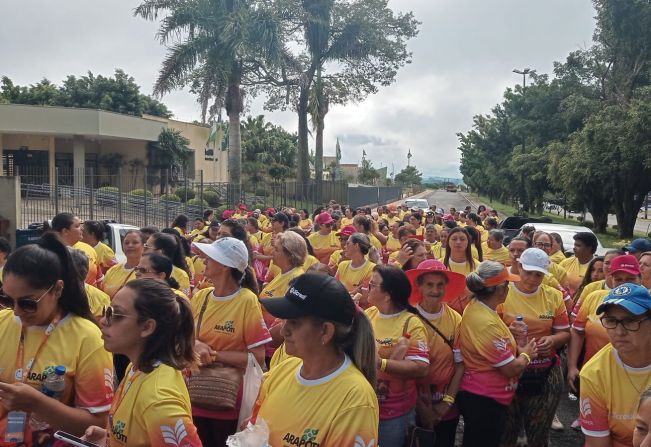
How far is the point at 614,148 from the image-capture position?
26.3m

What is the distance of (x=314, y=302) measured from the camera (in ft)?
8.68

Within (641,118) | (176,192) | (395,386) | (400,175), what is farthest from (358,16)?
(400,175)

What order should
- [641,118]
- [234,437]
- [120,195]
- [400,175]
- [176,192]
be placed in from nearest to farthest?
[234,437]
[120,195]
[641,118]
[176,192]
[400,175]

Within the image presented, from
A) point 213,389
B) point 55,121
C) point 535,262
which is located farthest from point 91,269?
point 55,121

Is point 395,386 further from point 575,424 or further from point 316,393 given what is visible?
point 575,424

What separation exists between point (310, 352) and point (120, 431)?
89 centimetres

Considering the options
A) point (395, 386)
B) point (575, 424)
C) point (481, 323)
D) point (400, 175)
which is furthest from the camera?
point (400, 175)

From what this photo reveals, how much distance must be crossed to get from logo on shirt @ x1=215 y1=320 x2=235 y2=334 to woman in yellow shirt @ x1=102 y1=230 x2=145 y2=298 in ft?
7.19

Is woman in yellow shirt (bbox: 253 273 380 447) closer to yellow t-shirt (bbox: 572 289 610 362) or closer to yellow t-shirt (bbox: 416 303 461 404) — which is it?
yellow t-shirt (bbox: 416 303 461 404)

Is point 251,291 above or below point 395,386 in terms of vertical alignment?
above

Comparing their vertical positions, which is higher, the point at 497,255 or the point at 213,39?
the point at 213,39

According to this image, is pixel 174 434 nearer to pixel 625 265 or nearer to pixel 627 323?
pixel 627 323

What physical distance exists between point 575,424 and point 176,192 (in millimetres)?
24386

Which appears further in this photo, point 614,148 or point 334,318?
point 614,148
